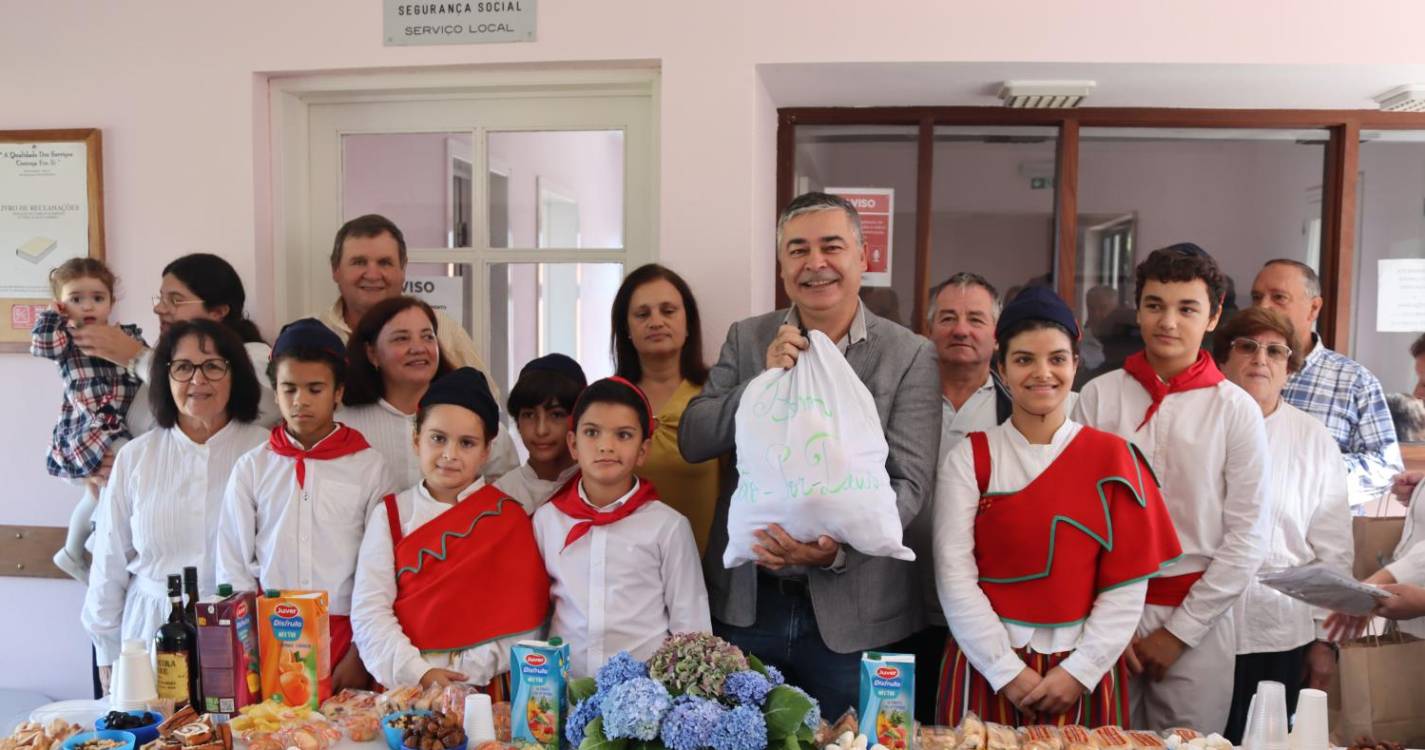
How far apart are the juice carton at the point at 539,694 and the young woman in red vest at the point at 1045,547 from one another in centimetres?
81

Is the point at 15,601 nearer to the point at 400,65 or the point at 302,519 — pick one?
the point at 302,519

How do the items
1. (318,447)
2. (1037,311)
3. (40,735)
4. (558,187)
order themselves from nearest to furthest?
1. (40,735)
2. (1037,311)
3. (318,447)
4. (558,187)

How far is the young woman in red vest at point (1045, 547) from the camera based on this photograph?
6.14 ft

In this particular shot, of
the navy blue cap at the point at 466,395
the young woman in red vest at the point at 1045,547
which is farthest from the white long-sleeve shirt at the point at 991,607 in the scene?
the navy blue cap at the point at 466,395

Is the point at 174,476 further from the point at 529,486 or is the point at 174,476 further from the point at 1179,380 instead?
the point at 1179,380

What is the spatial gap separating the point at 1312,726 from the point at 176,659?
6.55 feet

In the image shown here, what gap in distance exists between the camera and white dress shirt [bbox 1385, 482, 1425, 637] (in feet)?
6.38

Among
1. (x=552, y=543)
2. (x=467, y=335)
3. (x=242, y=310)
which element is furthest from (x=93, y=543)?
(x=552, y=543)

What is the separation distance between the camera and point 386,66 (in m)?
2.74

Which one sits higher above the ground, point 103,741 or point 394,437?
point 394,437

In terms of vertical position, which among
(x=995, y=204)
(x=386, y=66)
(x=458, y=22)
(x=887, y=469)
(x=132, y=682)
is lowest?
(x=132, y=682)

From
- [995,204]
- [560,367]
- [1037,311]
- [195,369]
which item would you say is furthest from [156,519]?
[995,204]

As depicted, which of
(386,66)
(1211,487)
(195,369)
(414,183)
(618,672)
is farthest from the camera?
(414,183)

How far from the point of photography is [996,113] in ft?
9.60
